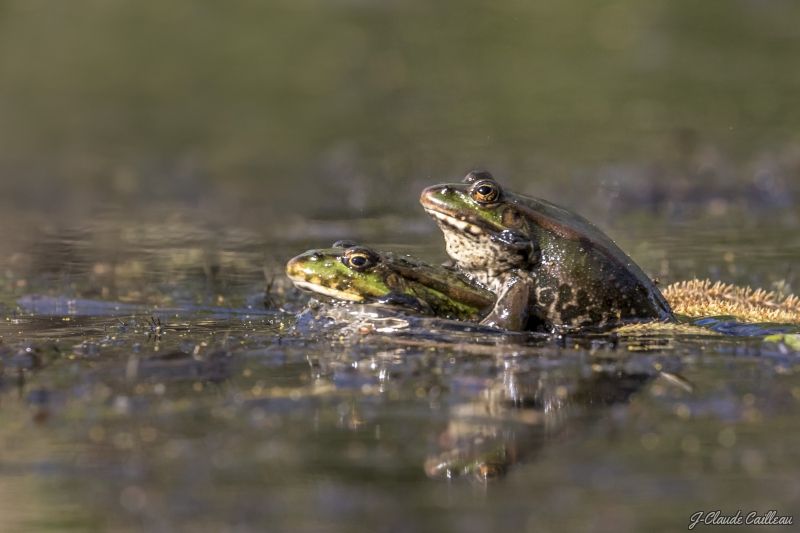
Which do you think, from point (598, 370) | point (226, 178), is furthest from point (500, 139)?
point (598, 370)

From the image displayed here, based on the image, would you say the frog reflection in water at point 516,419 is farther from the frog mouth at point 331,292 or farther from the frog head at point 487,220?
the frog mouth at point 331,292

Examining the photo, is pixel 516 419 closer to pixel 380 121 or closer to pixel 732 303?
pixel 732 303

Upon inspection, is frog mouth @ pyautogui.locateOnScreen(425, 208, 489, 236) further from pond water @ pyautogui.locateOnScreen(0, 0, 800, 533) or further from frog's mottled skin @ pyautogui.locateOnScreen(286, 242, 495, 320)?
pond water @ pyautogui.locateOnScreen(0, 0, 800, 533)

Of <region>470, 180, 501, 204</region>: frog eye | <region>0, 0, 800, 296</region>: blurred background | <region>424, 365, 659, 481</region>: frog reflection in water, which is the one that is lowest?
<region>424, 365, 659, 481</region>: frog reflection in water

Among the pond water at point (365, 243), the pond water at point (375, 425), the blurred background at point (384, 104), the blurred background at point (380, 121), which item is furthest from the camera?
the blurred background at point (384, 104)

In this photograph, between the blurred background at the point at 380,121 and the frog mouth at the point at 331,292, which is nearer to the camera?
the frog mouth at the point at 331,292

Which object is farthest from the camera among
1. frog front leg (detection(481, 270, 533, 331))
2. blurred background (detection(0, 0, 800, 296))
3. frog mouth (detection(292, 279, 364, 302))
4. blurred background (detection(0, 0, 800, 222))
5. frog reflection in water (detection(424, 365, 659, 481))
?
blurred background (detection(0, 0, 800, 222))
